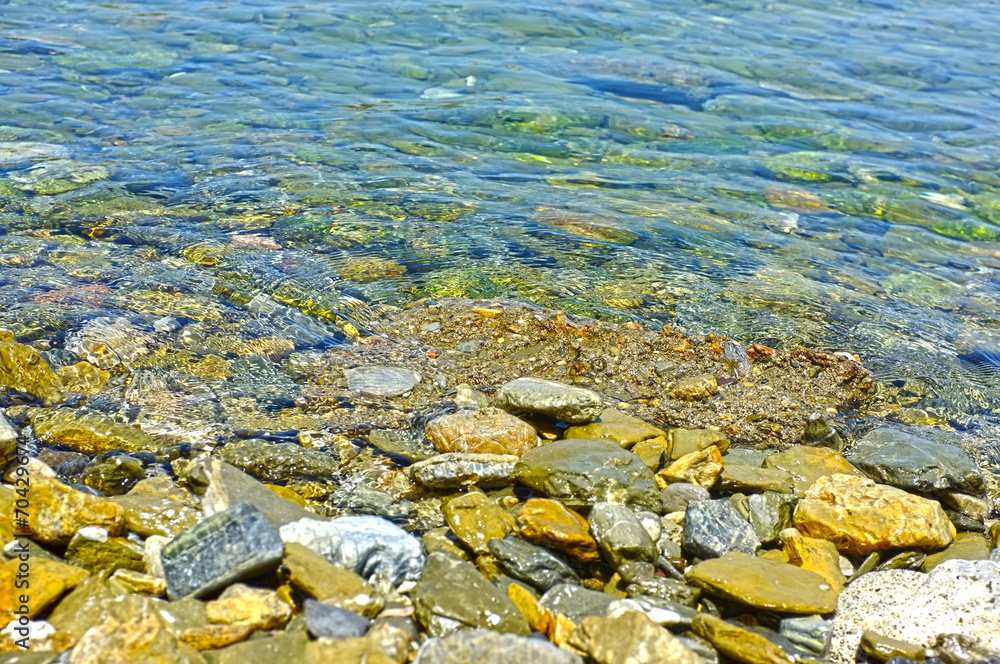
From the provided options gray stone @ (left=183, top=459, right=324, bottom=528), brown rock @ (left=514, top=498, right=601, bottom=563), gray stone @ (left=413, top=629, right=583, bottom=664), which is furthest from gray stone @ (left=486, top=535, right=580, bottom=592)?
gray stone @ (left=183, top=459, right=324, bottom=528)

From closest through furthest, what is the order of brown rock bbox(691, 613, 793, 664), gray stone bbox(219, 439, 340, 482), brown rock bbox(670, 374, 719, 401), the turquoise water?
1. brown rock bbox(691, 613, 793, 664)
2. gray stone bbox(219, 439, 340, 482)
3. brown rock bbox(670, 374, 719, 401)
4. the turquoise water

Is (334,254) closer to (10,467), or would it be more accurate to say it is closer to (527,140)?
(10,467)

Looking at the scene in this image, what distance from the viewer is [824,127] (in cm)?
1160

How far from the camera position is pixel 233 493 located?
11.9 ft

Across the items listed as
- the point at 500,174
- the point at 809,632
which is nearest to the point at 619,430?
the point at 809,632

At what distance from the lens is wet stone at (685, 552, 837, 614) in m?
3.36

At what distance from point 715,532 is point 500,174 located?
6102 mm

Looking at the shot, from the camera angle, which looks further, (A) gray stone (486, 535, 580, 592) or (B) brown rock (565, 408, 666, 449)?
(B) brown rock (565, 408, 666, 449)

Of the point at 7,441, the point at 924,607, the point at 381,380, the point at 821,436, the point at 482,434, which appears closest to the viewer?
the point at 924,607

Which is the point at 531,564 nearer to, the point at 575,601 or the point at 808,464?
the point at 575,601

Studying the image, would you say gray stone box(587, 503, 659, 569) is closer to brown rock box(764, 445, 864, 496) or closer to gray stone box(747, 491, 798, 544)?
gray stone box(747, 491, 798, 544)

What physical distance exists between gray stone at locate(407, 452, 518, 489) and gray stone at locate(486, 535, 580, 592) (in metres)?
0.57

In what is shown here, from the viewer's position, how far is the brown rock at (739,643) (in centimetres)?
306

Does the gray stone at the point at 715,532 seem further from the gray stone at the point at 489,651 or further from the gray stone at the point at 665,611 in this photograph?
the gray stone at the point at 489,651
